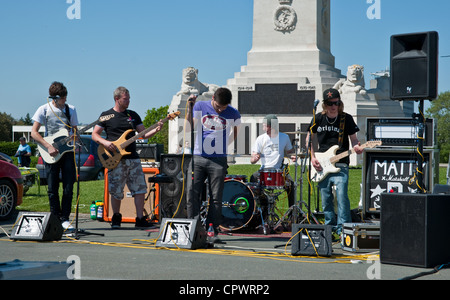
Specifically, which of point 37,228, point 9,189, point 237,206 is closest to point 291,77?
point 9,189

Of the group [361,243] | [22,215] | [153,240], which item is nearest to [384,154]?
[361,243]

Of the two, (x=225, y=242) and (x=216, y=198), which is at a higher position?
(x=216, y=198)

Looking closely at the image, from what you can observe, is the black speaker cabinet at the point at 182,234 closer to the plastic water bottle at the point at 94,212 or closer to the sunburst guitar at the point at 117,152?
the sunburst guitar at the point at 117,152

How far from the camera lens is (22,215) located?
8508 millimetres

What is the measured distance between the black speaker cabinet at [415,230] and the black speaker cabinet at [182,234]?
2.19 metres

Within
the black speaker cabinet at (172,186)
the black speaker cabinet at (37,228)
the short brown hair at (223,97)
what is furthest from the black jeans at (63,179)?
the short brown hair at (223,97)

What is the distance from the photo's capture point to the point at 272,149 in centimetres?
1092

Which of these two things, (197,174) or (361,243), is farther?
(197,174)

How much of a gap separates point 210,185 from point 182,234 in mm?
1049

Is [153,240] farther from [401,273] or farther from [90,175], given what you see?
[90,175]

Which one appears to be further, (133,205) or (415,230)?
(133,205)

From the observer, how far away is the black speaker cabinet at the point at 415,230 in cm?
636

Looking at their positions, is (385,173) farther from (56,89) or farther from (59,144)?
(56,89)

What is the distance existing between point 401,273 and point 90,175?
1747 centimetres
